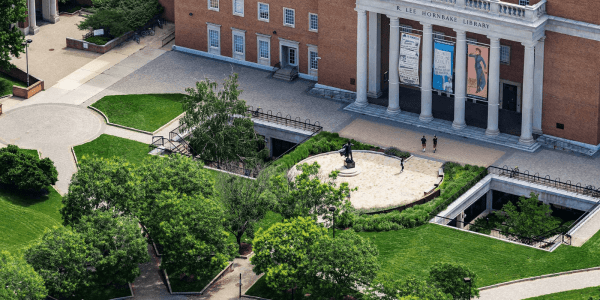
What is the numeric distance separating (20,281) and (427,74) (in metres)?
39.7

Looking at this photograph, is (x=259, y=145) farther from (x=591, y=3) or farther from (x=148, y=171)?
(x=591, y=3)

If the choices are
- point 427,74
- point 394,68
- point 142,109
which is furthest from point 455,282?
point 142,109

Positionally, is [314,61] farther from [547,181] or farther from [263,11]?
[547,181]

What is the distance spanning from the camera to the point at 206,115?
103625 millimetres

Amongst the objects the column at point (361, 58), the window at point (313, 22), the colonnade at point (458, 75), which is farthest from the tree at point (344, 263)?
the window at point (313, 22)

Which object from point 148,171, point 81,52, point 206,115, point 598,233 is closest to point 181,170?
point 148,171

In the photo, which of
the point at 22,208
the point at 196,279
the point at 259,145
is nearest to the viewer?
the point at 196,279

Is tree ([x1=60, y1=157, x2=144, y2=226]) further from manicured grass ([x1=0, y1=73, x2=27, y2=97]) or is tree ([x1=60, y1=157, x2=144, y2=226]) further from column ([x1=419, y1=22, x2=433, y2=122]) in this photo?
manicured grass ([x1=0, y1=73, x2=27, y2=97])

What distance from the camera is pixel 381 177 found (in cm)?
10262

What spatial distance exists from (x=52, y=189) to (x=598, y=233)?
4024 centimetres

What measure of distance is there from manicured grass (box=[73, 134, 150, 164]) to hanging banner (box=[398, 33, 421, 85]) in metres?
21.3

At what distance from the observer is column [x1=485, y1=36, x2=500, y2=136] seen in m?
104

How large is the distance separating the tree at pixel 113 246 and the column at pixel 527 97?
33182mm

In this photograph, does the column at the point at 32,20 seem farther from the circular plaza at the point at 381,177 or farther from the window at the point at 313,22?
the circular plaza at the point at 381,177
